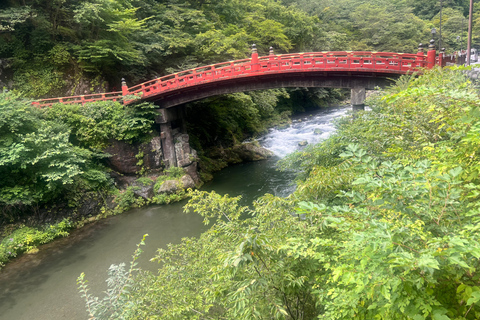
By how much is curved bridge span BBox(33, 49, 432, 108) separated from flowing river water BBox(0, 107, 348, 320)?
5.80m

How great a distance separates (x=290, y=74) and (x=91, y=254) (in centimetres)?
1242

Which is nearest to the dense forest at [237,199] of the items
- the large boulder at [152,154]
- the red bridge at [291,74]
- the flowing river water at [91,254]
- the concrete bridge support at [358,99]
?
the large boulder at [152,154]

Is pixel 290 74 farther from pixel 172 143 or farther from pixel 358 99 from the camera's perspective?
pixel 172 143

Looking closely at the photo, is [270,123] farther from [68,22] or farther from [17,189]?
[17,189]

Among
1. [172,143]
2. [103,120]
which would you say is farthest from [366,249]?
[103,120]

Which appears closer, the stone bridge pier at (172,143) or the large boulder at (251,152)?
the stone bridge pier at (172,143)

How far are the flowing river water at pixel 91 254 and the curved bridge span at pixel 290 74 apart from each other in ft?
19.0

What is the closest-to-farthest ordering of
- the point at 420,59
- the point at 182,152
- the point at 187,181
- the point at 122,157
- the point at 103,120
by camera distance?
the point at 420,59 → the point at 103,120 → the point at 122,157 → the point at 187,181 → the point at 182,152

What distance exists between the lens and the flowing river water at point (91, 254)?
8.13 metres

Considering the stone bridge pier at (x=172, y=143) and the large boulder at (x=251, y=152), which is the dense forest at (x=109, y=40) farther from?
the large boulder at (x=251, y=152)

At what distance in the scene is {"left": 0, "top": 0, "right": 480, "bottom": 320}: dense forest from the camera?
232 centimetres

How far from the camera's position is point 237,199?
16.8 ft

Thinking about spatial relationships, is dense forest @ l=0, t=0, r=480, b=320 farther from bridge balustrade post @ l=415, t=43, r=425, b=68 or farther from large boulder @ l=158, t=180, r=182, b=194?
bridge balustrade post @ l=415, t=43, r=425, b=68

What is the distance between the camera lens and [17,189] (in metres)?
11.2
